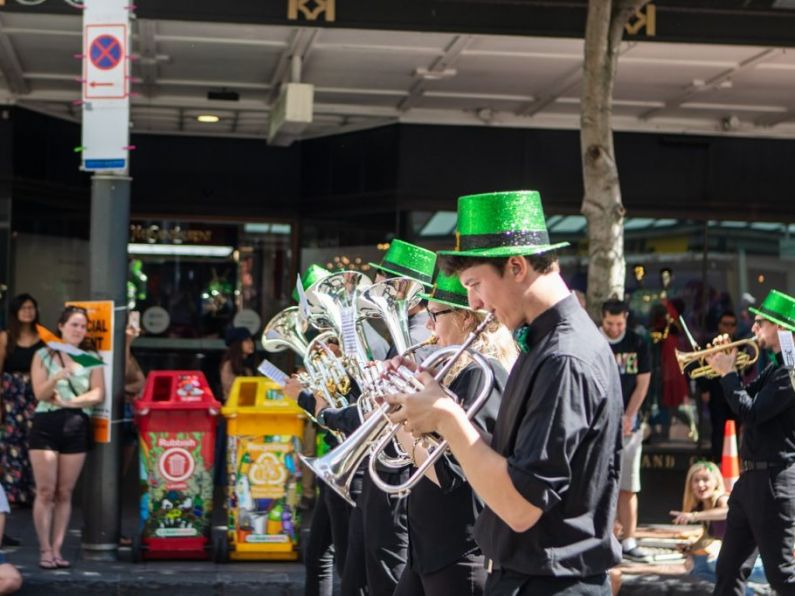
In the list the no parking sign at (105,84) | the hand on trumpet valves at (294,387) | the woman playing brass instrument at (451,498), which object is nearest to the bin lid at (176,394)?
the no parking sign at (105,84)

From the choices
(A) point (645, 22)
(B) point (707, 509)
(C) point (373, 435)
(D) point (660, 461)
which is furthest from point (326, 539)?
(D) point (660, 461)

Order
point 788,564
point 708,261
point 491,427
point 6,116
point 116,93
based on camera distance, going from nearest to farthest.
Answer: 1. point 491,427
2. point 788,564
3. point 116,93
4. point 6,116
5. point 708,261


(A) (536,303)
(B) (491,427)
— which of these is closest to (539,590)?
(A) (536,303)

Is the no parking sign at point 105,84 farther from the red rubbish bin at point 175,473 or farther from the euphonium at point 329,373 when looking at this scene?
the euphonium at point 329,373

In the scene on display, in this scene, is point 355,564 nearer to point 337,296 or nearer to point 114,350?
point 337,296

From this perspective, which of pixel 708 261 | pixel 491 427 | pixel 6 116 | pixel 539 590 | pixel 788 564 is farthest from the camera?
pixel 708 261

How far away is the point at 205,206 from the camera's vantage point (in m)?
14.5

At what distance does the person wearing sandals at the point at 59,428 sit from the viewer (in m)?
8.77

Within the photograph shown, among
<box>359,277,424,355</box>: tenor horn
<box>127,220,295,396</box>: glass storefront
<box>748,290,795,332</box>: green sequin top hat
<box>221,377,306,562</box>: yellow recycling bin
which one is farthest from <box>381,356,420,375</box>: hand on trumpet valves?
<box>127,220,295,396</box>: glass storefront

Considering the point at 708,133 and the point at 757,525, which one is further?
the point at 708,133

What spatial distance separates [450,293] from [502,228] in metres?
1.22

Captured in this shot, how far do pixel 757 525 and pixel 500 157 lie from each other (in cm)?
729

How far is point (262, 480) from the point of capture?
902 cm

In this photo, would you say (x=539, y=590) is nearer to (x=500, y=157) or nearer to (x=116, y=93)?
(x=116, y=93)
